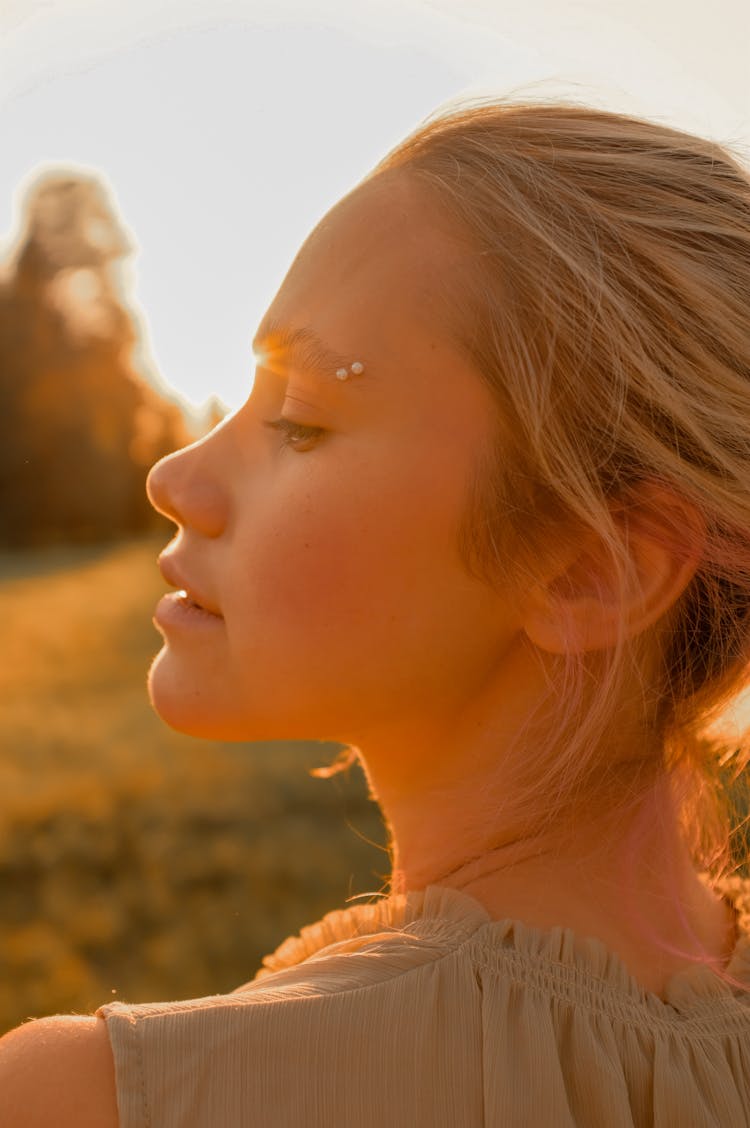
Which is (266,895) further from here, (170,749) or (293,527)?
(293,527)

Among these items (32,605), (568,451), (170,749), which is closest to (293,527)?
(568,451)

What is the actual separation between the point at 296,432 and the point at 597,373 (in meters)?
0.43

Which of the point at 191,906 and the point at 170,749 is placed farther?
the point at 170,749

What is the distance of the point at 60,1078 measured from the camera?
126cm

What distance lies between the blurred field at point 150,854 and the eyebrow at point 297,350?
2085 millimetres

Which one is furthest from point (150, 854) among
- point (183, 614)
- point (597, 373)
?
point (597, 373)

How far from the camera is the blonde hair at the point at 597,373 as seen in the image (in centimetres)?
164

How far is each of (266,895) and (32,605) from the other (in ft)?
34.0

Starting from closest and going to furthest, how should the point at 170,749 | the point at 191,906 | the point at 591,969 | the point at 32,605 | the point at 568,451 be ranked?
the point at 591,969 → the point at 568,451 → the point at 191,906 → the point at 170,749 → the point at 32,605

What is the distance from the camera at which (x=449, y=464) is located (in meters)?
1.65

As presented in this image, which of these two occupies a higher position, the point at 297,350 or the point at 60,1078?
the point at 297,350

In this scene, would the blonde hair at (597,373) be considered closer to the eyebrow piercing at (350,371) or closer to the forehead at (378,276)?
the forehead at (378,276)

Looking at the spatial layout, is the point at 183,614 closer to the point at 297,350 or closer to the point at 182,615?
the point at 182,615

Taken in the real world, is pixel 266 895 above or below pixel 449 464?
below
